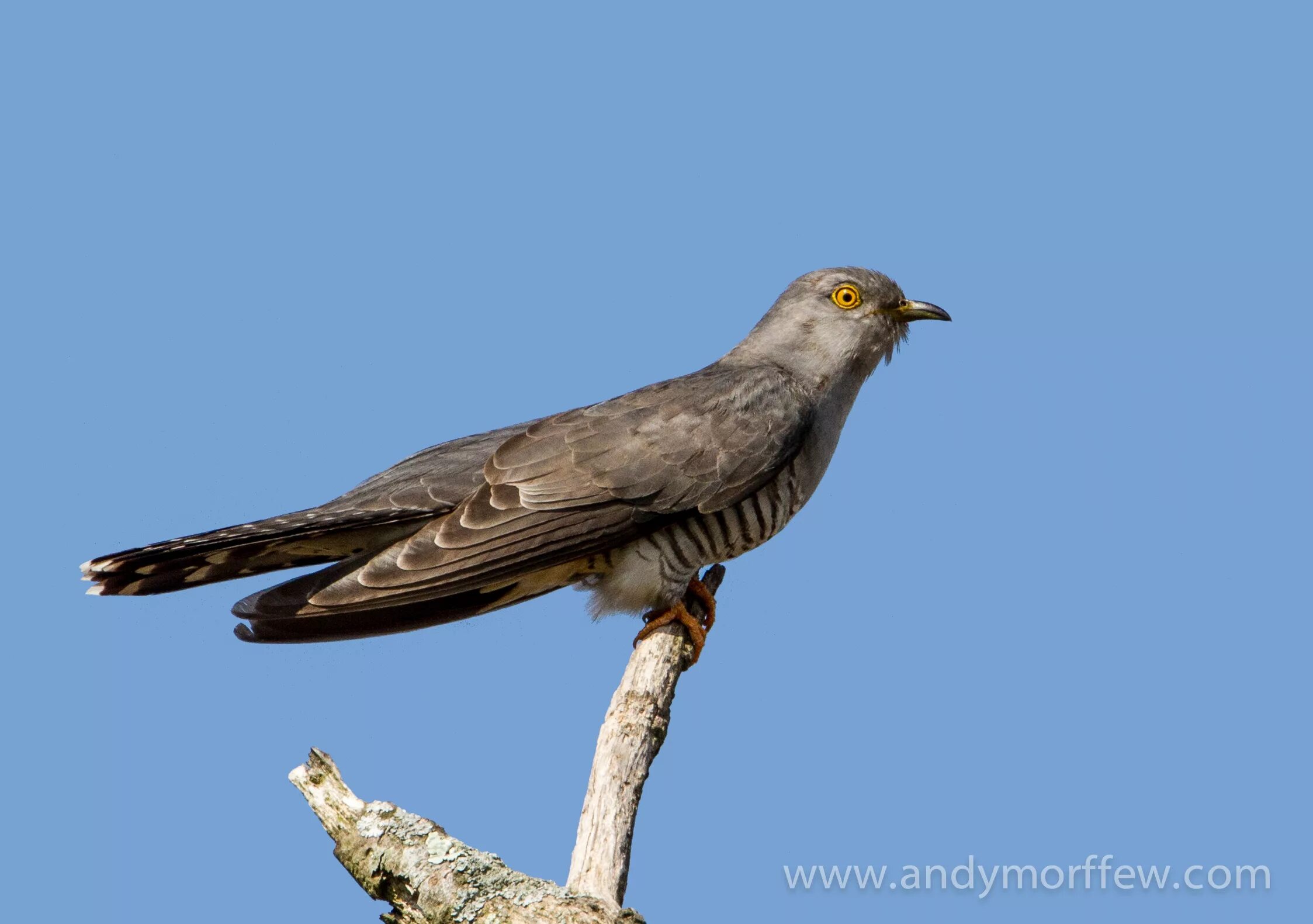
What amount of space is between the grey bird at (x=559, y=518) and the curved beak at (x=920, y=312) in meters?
0.29

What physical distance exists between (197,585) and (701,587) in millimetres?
1992

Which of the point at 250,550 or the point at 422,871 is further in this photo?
the point at 250,550

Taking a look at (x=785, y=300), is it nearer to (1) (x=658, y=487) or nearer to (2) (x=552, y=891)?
(1) (x=658, y=487)

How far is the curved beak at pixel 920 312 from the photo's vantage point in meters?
5.45

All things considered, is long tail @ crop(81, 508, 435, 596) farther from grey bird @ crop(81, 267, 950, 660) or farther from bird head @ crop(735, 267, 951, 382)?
bird head @ crop(735, 267, 951, 382)

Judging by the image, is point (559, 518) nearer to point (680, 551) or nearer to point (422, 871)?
point (680, 551)

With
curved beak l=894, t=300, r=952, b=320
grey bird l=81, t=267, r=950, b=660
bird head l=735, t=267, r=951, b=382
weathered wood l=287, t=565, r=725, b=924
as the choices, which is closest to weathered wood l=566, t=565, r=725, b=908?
weathered wood l=287, t=565, r=725, b=924

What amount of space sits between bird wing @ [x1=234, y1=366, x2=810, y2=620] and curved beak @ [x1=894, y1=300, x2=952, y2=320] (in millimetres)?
789

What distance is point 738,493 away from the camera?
480 centimetres

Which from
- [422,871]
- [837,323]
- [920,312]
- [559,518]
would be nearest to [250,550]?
[559,518]

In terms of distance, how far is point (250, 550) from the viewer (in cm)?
444

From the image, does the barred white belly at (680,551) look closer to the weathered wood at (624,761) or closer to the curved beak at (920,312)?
the weathered wood at (624,761)

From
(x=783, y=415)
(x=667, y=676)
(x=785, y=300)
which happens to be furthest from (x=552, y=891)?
(x=785, y=300)

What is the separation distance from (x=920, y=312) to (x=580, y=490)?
73.4 inches
